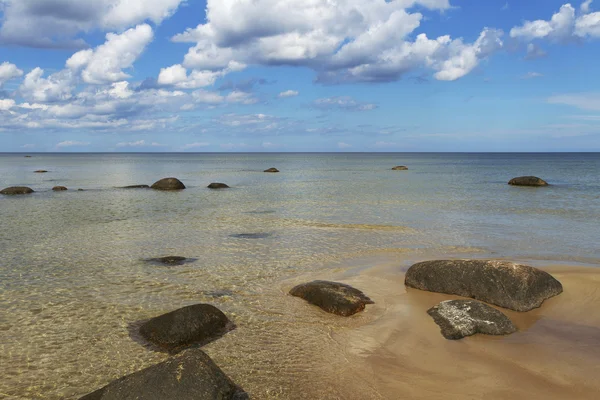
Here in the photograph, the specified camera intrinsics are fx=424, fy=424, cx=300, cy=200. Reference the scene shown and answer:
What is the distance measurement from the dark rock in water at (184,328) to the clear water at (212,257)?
13.5 inches

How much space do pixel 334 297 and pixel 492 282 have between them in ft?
12.7

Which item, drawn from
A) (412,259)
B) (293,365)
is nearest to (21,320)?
(293,365)

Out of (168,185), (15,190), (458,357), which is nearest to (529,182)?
(168,185)

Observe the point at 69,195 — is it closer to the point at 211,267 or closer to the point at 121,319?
the point at 211,267

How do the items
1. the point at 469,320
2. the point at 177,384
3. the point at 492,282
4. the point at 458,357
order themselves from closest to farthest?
the point at 177,384
the point at 458,357
the point at 469,320
the point at 492,282

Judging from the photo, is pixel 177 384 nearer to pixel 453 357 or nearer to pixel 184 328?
pixel 184 328

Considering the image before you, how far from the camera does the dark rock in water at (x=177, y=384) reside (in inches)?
221

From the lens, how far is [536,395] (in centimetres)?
636

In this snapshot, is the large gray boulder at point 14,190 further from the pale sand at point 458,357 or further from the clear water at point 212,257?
the pale sand at point 458,357

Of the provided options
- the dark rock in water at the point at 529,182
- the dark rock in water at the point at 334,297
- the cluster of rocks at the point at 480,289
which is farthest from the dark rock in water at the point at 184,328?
the dark rock in water at the point at 529,182

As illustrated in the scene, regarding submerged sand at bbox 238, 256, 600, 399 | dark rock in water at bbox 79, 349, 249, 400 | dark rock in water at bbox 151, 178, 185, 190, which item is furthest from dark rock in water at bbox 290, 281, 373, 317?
dark rock in water at bbox 151, 178, 185, 190

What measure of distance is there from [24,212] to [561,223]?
→ 101ft

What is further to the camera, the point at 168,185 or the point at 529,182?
the point at 529,182

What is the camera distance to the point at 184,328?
8.27 metres
